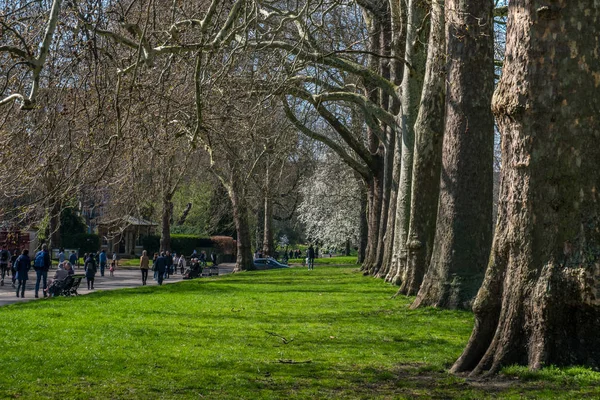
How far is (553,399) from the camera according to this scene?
26.2 ft

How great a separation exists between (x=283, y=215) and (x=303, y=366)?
70364 mm

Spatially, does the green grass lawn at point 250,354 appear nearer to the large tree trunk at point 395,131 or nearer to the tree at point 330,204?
the large tree trunk at point 395,131

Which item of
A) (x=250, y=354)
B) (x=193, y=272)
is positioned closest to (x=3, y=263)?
(x=193, y=272)

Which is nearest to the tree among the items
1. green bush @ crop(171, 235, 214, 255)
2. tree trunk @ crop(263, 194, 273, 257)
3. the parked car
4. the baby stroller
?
tree trunk @ crop(263, 194, 273, 257)

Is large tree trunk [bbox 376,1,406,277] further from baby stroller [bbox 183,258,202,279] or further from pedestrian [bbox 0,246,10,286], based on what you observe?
pedestrian [bbox 0,246,10,286]

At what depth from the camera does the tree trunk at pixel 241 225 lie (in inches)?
1703

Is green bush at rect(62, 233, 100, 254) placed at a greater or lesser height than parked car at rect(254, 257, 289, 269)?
greater

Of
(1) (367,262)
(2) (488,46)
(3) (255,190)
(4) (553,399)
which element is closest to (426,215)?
(2) (488,46)

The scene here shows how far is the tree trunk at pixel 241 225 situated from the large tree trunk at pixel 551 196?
105ft

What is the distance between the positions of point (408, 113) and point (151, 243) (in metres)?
48.7

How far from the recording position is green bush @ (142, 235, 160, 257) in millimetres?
69500

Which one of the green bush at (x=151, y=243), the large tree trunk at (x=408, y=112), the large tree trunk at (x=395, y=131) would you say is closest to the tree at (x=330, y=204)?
the green bush at (x=151, y=243)

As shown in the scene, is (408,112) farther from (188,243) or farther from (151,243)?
(188,243)

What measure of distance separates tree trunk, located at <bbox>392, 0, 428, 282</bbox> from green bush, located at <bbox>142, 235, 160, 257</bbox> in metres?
47.0
